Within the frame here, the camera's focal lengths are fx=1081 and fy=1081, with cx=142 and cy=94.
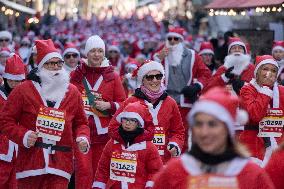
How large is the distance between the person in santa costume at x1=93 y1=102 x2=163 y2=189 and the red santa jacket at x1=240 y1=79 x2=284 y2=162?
1470 mm

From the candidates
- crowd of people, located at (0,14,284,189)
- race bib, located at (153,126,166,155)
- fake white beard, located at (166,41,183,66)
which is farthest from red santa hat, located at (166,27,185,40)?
race bib, located at (153,126,166,155)

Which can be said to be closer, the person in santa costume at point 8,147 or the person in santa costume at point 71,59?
the person in santa costume at point 8,147

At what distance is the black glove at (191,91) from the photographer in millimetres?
14320

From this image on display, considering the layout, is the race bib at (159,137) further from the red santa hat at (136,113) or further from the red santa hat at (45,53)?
the red santa hat at (45,53)

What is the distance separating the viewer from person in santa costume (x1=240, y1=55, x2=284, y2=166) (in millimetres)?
10969

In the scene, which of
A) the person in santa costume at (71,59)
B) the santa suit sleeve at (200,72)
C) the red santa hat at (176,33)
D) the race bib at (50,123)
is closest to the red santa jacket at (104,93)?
the race bib at (50,123)

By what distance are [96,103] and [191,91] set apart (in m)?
2.55

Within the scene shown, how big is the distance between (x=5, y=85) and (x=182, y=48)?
403 cm

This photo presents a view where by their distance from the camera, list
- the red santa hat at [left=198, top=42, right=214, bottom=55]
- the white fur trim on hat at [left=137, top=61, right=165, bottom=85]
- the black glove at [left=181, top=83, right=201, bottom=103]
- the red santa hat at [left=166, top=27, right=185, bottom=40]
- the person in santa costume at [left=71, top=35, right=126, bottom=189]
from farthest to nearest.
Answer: the red santa hat at [left=198, top=42, right=214, bottom=55] → the red santa hat at [left=166, top=27, right=185, bottom=40] → the black glove at [left=181, top=83, right=201, bottom=103] → the person in santa costume at [left=71, top=35, right=126, bottom=189] → the white fur trim on hat at [left=137, top=61, right=165, bottom=85]

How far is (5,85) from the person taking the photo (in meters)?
11.9

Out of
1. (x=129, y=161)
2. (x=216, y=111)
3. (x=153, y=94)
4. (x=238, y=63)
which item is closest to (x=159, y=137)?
(x=153, y=94)

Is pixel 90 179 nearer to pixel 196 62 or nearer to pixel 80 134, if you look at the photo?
pixel 80 134

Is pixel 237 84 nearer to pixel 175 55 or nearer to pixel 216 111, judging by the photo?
pixel 175 55

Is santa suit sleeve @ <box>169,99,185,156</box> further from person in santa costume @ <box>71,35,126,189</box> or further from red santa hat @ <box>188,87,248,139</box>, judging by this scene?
red santa hat @ <box>188,87,248,139</box>
